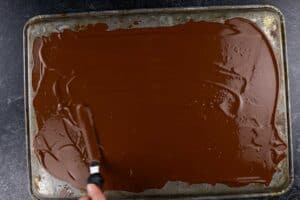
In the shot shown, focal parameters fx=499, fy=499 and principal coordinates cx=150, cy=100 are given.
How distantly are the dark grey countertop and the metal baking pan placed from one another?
23 mm

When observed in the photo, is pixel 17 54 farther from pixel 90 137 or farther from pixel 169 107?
pixel 169 107

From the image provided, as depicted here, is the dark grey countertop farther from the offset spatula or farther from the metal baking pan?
the offset spatula

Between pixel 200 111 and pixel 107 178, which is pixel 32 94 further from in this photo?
pixel 200 111

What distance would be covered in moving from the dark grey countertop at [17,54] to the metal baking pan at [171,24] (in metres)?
0.02

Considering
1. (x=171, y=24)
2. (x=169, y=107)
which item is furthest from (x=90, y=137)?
(x=171, y=24)

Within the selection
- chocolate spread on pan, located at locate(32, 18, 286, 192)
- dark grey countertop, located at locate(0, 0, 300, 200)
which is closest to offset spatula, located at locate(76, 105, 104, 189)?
chocolate spread on pan, located at locate(32, 18, 286, 192)

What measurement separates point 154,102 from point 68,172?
260 millimetres

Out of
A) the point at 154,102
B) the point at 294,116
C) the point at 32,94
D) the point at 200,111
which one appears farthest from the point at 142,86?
the point at 294,116

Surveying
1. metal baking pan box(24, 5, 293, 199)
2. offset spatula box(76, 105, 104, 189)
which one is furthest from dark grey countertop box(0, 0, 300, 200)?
offset spatula box(76, 105, 104, 189)

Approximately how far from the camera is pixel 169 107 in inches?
45.8

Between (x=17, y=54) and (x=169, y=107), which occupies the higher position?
(x=17, y=54)

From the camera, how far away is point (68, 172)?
117cm

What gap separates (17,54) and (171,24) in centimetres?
38

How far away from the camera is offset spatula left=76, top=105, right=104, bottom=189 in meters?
1.13
